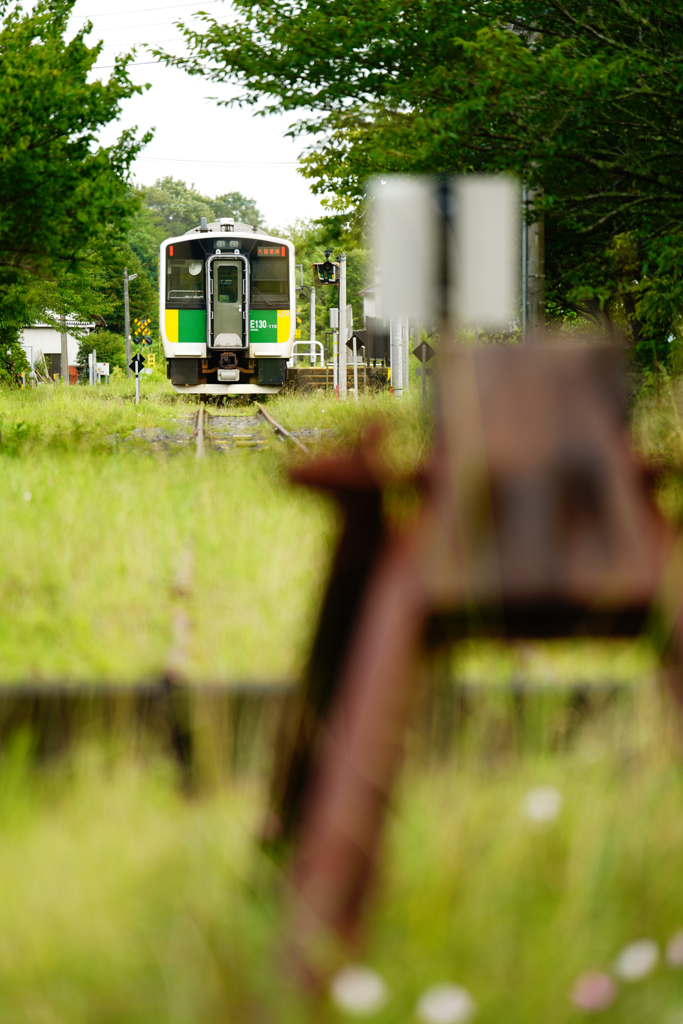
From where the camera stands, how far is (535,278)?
14.5 m

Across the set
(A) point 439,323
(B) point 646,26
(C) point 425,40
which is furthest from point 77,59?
(A) point 439,323

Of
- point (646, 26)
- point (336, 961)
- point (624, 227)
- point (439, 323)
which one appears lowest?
point (336, 961)

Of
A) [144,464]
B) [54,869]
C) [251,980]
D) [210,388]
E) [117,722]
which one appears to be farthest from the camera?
[210,388]

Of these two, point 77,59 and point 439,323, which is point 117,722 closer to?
point 439,323

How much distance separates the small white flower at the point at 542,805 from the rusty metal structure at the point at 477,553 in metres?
0.56

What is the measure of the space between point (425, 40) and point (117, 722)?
10183 mm

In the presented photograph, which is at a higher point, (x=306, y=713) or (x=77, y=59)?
(x=77, y=59)

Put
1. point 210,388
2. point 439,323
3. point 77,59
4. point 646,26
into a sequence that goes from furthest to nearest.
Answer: point 210,388 → point 77,59 → point 646,26 → point 439,323

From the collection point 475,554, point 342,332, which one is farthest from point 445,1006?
point 342,332

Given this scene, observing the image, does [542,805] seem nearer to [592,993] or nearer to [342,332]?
[592,993]

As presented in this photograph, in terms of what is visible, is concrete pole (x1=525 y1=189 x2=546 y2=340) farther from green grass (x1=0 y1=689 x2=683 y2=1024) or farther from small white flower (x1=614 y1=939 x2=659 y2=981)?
small white flower (x1=614 y1=939 x2=659 y2=981)

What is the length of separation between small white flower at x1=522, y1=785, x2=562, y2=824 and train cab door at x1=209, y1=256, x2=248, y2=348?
Answer: 66.7 ft

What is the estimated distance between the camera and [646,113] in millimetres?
11016

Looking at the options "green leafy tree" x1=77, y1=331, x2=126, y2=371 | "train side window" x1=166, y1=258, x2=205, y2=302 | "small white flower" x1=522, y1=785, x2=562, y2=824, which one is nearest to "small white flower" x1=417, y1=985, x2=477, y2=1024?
"small white flower" x1=522, y1=785, x2=562, y2=824
